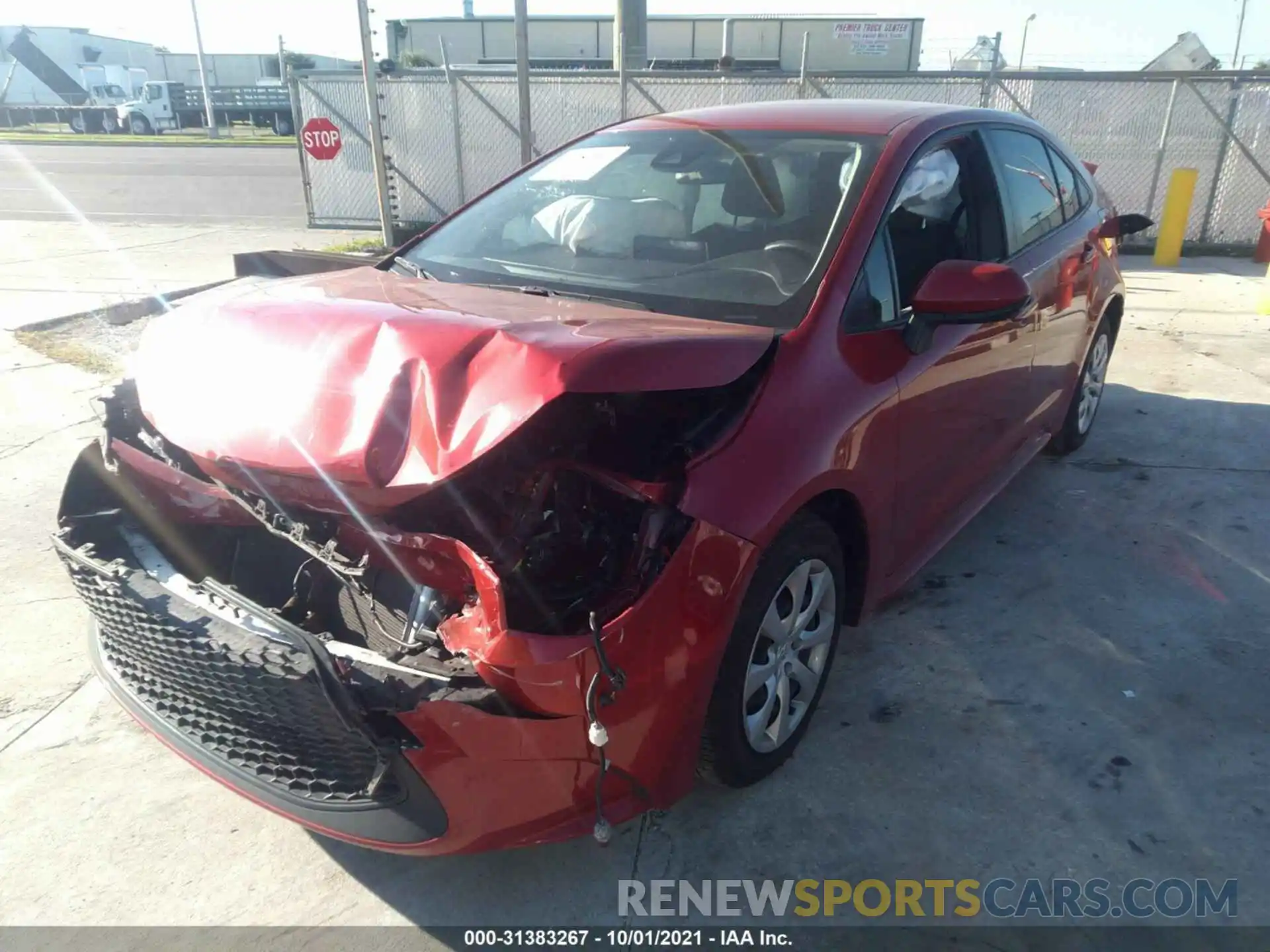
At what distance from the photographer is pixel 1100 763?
9.14 feet

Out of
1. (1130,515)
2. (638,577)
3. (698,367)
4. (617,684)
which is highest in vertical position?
(698,367)

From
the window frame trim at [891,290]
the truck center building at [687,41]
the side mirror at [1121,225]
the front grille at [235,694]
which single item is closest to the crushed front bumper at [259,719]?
the front grille at [235,694]

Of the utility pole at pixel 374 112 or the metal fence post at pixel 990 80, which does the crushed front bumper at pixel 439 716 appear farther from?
the metal fence post at pixel 990 80

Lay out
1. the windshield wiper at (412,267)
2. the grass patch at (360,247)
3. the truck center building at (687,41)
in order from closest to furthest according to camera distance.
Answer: the windshield wiper at (412,267) < the grass patch at (360,247) < the truck center building at (687,41)

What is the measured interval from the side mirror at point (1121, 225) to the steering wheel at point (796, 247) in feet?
9.02

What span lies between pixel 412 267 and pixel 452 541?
1578mm

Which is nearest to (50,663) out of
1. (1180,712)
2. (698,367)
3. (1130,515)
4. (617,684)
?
(617,684)

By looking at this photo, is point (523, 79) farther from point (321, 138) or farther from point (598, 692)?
point (598, 692)

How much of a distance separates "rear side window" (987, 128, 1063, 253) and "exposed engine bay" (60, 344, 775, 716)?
1.94 meters

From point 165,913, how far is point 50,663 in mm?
1385

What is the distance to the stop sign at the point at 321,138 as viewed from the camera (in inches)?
490

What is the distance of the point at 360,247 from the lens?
1166 cm

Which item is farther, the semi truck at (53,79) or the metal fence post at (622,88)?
the semi truck at (53,79)

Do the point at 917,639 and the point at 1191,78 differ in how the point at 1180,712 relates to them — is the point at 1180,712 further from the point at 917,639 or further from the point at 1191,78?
the point at 1191,78
